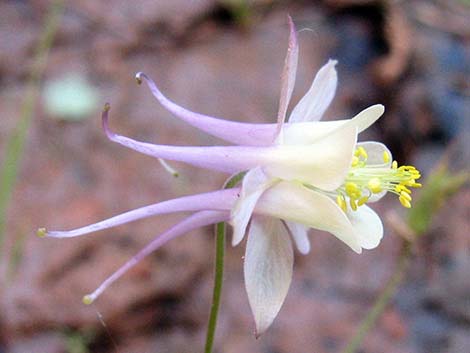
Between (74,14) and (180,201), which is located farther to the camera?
(74,14)

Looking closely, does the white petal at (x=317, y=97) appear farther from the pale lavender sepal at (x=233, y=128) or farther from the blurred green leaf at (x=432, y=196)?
the blurred green leaf at (x=432, y=196)

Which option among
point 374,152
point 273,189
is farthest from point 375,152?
point 273,189

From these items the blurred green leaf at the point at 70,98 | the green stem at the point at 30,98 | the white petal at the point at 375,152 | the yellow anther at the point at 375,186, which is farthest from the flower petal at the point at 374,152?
the blurred green leaf at the point at 70,98

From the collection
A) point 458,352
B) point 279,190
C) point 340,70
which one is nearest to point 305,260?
point 458,352

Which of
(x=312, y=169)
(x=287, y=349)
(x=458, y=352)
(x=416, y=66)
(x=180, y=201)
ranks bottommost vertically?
(x=287, y=349)

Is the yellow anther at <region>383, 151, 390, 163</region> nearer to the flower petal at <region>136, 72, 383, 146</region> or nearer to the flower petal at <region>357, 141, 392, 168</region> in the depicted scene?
the flower petal at <region>357, 141, 392, 168</region>

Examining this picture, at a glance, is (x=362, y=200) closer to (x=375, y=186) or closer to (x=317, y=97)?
(x=375, y=186)

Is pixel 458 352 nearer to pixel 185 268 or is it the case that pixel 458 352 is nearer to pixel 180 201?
pixel 185 268
